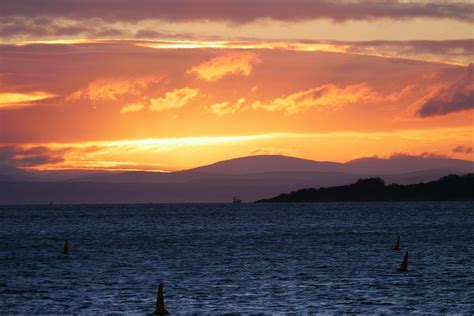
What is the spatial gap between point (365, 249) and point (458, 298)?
1864 inches

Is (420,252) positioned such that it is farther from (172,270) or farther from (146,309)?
(146,309)

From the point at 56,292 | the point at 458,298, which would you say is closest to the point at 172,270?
the point at 56,292

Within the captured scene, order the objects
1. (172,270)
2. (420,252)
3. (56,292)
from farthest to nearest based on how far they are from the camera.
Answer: (420,252), (172,270), (56,292)

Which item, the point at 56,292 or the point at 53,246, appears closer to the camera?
the point at 56,292

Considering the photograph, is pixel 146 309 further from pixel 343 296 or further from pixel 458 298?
pixel 458 298

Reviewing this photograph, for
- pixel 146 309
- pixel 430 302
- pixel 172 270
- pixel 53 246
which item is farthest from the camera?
pixel 53 246

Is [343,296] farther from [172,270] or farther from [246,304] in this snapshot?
[172,270]

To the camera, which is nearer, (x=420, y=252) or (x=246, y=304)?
(x=246, y=304)

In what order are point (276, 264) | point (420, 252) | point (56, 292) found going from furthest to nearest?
point (420, 252) → point (276, 264) → point (56, 292)

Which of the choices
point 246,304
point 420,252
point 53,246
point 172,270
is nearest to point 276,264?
point 172,270

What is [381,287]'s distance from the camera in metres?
58.0

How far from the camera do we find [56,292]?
56.2 m

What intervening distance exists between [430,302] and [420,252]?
4396cm

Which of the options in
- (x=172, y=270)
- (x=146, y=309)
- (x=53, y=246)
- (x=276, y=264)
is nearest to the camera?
(x=146, y=309)
